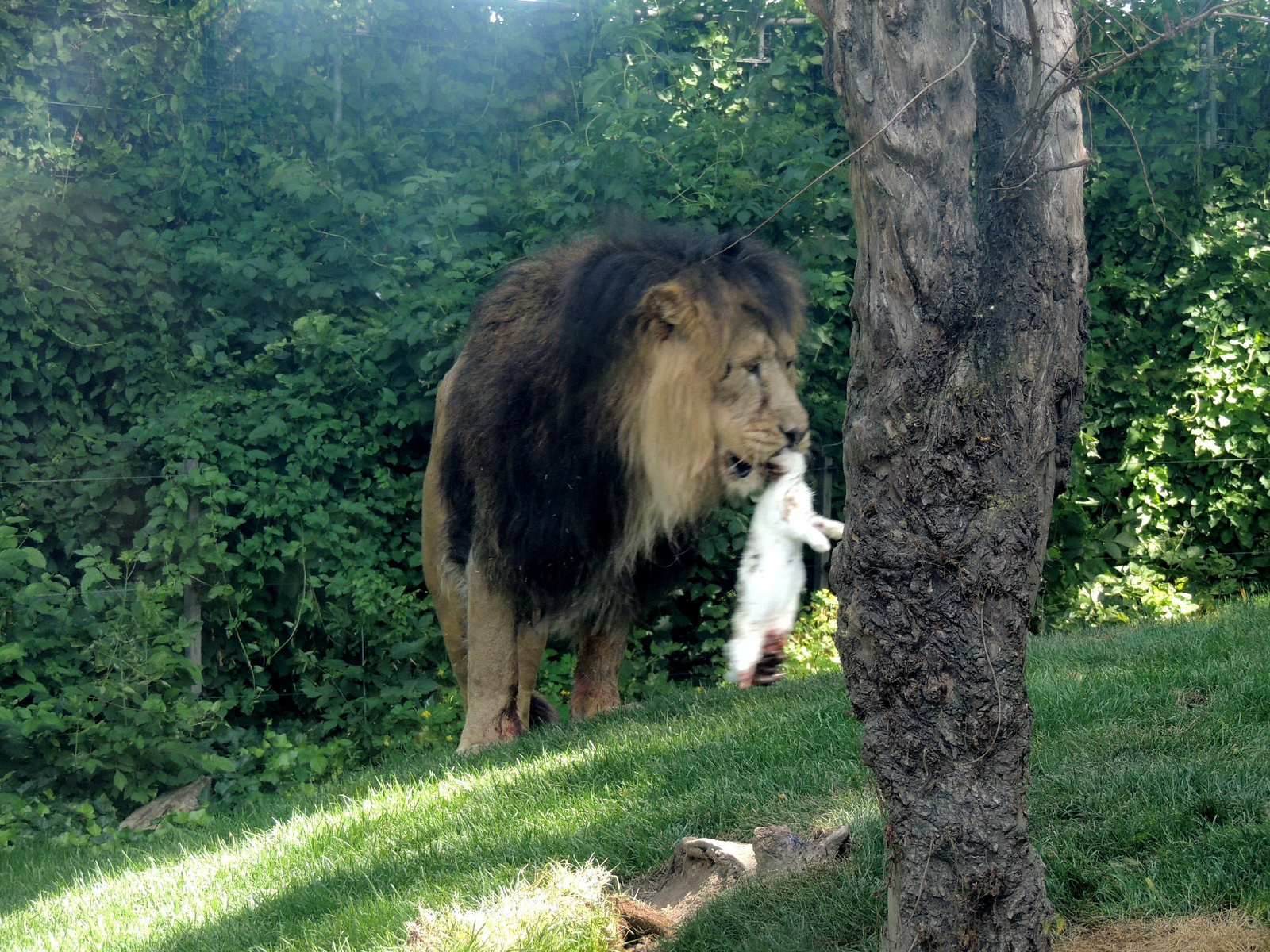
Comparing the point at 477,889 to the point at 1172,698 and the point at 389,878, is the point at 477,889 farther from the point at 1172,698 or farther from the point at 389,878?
the point at 1172,698

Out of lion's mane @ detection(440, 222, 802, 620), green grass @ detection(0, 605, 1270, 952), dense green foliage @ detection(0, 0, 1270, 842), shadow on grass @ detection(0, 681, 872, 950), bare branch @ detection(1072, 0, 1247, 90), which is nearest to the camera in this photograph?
bare branch @ detection(1072, 0, 1247, 90)

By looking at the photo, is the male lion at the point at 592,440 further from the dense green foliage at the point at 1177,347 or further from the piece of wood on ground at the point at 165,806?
the dense green foliage at the point at 1177,347

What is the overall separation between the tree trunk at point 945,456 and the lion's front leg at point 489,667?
119 inches

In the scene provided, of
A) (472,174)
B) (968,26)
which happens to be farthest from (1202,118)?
(968,26)

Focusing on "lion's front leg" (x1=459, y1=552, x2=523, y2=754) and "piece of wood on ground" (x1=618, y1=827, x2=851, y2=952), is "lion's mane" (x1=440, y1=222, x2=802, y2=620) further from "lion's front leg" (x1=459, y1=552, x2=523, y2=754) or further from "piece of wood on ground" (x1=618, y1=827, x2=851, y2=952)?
"piece of wood on ground" (x1=618, y1=827, x2=851, y2=952)

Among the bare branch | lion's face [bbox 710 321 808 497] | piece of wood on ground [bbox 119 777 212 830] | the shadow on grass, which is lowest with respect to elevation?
piece of wood on ground [bbox 119 777 212 830]

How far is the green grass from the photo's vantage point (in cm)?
280

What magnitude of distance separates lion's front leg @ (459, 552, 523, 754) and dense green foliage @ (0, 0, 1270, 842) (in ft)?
4.56

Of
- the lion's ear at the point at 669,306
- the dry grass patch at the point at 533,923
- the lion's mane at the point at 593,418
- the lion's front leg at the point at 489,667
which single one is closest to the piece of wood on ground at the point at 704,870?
the dry grass patch at the point at 533,923

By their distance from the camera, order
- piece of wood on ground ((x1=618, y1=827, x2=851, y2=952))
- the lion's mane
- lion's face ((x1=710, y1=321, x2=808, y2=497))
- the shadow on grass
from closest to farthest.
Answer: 1. piece of wood on ground ((x1=618, y1=827, x2=851, y2=952))
2. the shadow on grass
3. lion's face ((x1=710, y1=321, x2=808, y2=497))
4. the lion's mane

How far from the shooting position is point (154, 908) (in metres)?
3.92

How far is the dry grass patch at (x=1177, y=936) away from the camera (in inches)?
94.8

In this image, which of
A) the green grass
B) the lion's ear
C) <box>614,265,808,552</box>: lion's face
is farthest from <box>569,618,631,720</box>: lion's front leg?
the lion's ear

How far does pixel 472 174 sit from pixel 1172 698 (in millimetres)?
5304
